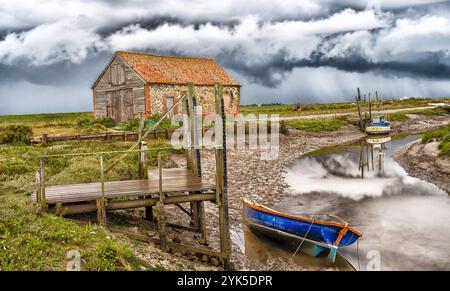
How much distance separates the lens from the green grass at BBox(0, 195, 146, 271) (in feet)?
29.5

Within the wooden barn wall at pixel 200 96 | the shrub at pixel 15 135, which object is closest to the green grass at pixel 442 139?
the wooden barn wall at pixel 200 96

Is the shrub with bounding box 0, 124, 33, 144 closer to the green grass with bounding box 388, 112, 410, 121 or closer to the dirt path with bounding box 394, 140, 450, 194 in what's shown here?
the dirt path with bounding box 394, 140, 450, 194

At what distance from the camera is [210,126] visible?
1538 inches

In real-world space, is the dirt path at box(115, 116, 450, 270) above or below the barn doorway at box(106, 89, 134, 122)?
below

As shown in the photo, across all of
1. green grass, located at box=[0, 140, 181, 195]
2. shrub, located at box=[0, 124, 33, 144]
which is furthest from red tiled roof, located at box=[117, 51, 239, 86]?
green grass, located at box=[0, 140, 181, 195]

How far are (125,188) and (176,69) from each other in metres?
31.3

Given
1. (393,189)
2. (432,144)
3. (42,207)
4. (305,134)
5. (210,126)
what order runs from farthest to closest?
(305,134)
(210,126)
(432,144)
(393,189)
(42,207)

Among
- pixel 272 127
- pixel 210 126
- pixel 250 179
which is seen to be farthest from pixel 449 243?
pixel 272 127

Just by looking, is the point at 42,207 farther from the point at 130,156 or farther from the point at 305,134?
the point at 305,134

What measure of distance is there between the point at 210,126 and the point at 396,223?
23.2 m

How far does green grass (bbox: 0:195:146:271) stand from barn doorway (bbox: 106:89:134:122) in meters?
30.1

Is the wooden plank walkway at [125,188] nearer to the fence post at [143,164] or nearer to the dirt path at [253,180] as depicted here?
the fence post at [143,164]

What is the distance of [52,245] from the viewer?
9.86 m
